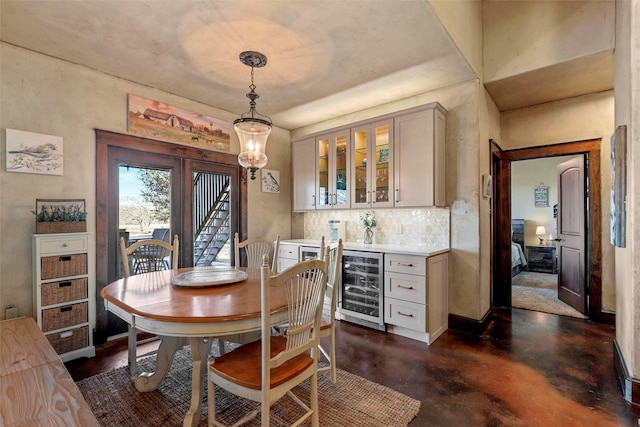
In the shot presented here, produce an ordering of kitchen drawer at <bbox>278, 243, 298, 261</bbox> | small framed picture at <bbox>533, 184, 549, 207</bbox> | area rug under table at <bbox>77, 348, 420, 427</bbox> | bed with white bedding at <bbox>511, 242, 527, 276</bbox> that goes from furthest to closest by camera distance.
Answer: small framed picture at <bbox>533, 184, 549, 207</bbox>
bed with white bedding at <bbox>511, 242, 527, 276</bbox>
kitchen drawer at <bbox>278, 243, 298, 261</bbox>
area rug under table at <bbox>77, 348, 420, 427</bbox>

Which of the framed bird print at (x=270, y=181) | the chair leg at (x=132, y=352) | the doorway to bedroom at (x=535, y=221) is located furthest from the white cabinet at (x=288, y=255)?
the doorway to bedroom at (x=535, y=221)

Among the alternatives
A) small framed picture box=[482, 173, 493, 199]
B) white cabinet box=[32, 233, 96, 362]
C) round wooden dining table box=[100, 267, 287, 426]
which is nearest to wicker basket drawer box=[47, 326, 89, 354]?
white cabinet box=[32, 233, 96, 362]

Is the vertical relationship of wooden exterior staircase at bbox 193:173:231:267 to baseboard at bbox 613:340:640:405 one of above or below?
above

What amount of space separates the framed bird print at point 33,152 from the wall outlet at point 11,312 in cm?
115

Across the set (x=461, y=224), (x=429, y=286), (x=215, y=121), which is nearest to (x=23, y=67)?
(x=215, y=121)

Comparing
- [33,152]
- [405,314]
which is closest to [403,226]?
[405,314]

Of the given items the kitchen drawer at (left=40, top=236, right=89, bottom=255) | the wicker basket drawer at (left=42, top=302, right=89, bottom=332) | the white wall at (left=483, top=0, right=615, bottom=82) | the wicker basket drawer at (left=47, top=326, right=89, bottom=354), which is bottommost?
the wicker basket drawer at (left=47, top=326, right=89, bottom=354)

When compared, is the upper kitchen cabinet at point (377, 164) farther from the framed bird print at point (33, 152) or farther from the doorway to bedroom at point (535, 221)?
the doorway to bedroom at point (535, 221)

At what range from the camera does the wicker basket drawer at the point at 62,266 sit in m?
2.48

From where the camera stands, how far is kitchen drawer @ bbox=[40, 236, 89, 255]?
8.15 ft

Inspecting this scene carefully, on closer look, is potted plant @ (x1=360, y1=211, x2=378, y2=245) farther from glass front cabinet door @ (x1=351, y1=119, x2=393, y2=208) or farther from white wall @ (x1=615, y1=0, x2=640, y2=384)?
white wall @ (x1=615, y1=0, x2=640, y2=384)

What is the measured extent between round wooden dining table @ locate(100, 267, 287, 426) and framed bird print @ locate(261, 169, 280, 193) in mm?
2462

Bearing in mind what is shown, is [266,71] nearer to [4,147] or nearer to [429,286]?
[4,147]

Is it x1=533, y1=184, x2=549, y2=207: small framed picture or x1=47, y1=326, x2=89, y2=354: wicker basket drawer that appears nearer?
x1=47, y1=326, x2=89, y2=354: wicker basket drawer
